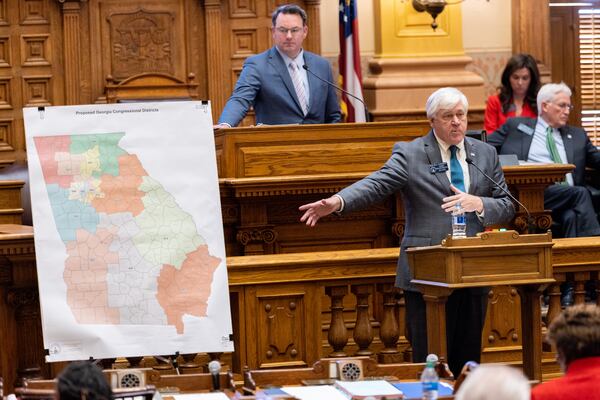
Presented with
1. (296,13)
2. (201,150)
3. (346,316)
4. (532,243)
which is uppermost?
(296,13)

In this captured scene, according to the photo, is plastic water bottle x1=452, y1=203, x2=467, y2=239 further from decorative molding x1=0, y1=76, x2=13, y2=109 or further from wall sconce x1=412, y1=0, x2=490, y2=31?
decorative molding x1=0, y1=76, x2=13, y2=109

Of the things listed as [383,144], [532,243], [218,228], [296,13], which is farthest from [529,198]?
[218,228]

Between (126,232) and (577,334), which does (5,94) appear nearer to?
(126,232)

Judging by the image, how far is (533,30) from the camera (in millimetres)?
12484

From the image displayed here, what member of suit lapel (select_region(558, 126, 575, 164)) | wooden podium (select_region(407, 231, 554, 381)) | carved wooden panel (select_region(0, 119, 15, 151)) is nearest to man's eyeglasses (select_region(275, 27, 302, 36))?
suit lapel (select_region(558, 126, 575, 164))

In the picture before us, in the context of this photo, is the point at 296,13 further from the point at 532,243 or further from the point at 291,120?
the point at 532,243

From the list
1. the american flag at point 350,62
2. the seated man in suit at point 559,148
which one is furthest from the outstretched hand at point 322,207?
the american flag at point 350,62

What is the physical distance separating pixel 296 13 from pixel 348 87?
338cm

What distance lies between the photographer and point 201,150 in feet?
18.5

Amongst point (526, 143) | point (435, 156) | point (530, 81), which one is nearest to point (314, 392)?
point (435, 156)

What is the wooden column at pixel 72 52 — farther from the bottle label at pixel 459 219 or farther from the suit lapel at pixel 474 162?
the bottle label at pixel 459 219

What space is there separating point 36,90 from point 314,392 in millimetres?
7584

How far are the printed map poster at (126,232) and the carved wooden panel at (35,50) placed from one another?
638 centimetres

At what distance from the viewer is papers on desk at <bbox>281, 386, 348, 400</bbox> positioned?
4.62 metres
